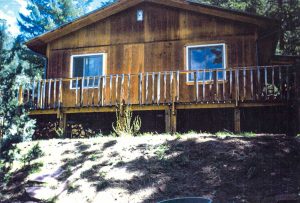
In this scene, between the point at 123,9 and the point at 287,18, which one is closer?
the point at 123,9

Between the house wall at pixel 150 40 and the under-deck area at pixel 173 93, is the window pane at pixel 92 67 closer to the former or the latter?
the under-deck area at pixel 173 93

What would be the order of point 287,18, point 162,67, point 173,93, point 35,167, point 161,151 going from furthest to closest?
point 287,18, point 162,67, point 173,93, point 35,167, point 161,151

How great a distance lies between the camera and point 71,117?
50.5 feet

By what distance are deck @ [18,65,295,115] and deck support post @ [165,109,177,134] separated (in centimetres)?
18

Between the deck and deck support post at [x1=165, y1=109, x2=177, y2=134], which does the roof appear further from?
deck support post at [x1=165, y1=109, x2=177, y2=134]

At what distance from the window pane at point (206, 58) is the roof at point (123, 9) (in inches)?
49.8

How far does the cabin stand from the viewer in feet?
42.6

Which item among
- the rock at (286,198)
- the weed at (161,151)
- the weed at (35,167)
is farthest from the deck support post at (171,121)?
the rock at (286,198)

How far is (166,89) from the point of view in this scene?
1386 centimetres

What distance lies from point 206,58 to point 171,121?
298cm

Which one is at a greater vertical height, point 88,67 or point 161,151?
point 88,67

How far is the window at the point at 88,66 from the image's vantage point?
586 inches

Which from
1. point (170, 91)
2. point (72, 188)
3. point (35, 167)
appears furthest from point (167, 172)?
point (170, 91)

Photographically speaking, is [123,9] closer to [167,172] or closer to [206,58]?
[206,58]
